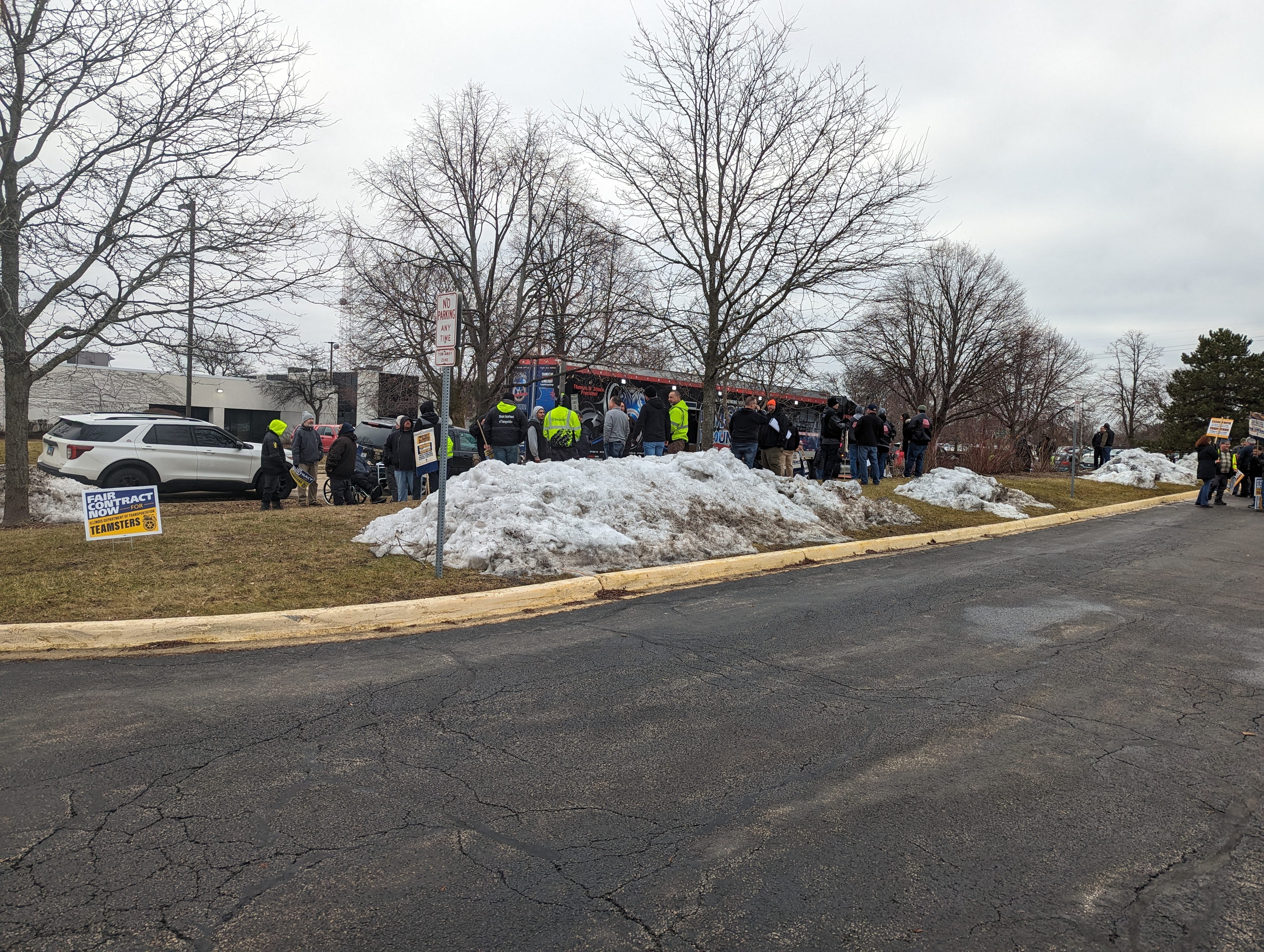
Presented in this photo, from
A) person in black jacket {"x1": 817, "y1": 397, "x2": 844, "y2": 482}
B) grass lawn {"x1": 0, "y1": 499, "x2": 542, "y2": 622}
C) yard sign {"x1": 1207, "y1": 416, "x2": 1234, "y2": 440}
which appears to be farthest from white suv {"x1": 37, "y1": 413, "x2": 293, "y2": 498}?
yard sign {"x1": 1207, "y1": 416, "x2": 1234, "y2": 440}

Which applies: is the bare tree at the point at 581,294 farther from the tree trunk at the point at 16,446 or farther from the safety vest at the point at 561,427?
the tree trunk at the point at 16,446

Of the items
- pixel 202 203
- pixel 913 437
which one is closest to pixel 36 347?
pixel 202 203

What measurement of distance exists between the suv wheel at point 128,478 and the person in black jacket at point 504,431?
610cm

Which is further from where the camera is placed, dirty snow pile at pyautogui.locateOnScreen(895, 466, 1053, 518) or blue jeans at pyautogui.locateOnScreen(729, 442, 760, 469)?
dirty snow pile at pyautogui.locateOnScreen(895, 466, 1053, 518)

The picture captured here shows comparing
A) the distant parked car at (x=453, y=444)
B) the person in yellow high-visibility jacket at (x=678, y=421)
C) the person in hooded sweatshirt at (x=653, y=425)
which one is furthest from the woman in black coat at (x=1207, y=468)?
the distant parked car at (x=453, y=444)

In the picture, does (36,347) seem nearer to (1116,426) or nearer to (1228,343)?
(1228,343)

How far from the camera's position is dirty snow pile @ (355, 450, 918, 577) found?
30.6 ft

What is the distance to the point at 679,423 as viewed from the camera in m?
17.0

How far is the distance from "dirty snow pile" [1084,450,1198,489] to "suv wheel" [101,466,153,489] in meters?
28.3

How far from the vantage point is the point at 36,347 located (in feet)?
36.7

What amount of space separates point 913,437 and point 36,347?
59.5 ft

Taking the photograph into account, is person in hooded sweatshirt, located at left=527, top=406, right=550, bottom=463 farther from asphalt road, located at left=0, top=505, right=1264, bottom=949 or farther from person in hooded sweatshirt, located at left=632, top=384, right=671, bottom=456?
asphalt road, located at left=0, top=505, right=1264, bottom=949

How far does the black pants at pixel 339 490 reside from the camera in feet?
49.8

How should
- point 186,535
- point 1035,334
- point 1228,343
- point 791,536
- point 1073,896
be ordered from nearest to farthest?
point 1073,896
point 186,535
point 791,536
point 1035,334
point 1228,343
